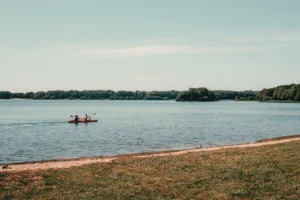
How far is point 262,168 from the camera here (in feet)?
65.5

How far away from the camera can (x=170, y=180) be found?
18.8m

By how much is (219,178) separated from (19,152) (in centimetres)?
2955

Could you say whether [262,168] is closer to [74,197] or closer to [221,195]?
[221,195]

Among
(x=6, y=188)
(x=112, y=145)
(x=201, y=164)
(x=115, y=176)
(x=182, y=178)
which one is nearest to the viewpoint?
(x=6, y=188)

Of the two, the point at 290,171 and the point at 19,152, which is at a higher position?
the point at 290,171

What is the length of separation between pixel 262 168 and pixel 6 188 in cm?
1379

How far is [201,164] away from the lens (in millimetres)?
23016

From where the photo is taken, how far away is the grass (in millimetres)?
15876

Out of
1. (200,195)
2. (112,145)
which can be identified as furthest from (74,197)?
(112,145)

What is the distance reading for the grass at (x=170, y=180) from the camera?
15876mm

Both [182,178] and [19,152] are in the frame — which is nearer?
[182,178]

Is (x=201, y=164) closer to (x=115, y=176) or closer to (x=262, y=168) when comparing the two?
(x=262, y=168)

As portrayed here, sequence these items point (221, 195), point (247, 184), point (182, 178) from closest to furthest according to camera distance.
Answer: point (221, 195) < point (247, 184) < point (182, 178)

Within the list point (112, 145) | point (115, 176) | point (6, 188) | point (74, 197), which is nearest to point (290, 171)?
point (115, 176)
